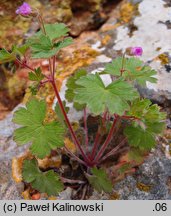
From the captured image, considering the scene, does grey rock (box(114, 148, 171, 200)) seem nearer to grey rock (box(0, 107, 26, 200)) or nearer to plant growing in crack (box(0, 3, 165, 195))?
plant growing in crack (box(0, 3, 165, 195))

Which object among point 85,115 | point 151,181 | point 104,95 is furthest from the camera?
point 85,115

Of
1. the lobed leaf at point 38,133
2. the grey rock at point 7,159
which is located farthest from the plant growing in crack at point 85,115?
the grey rock at point 7,159

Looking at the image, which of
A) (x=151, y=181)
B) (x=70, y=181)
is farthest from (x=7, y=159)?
(x=151, y=181)

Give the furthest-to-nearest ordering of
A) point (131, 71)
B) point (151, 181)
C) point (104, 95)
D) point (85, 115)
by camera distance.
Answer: point (85, 115) → point (151, 181) → point (131, 71) → point (104, 95)

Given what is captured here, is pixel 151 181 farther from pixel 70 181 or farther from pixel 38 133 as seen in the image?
pixel 38 133

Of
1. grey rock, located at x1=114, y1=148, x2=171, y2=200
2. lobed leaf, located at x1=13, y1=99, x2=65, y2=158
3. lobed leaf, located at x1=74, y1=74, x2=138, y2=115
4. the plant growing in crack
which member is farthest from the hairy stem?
lobed leaf, located at x1=74, y1=74, x2=138, y2=115

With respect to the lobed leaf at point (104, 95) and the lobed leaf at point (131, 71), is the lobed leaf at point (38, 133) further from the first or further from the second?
the lobed leaf at point (131, 71)

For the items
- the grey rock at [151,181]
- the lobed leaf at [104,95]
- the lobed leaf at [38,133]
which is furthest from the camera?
the grey rock at [151,181]

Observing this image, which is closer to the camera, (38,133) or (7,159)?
(38,133)

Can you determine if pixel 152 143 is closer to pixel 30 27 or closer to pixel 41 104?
pixel 41 104
